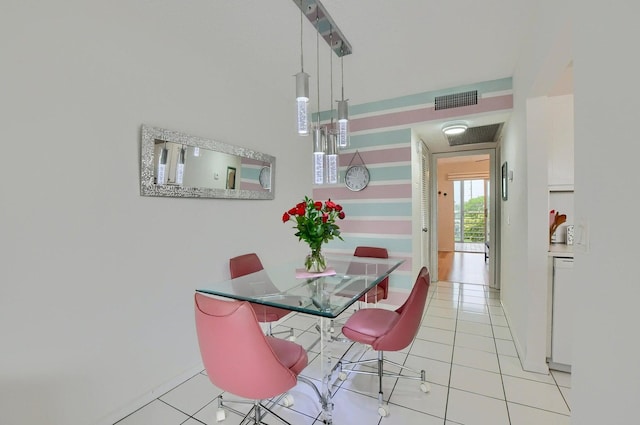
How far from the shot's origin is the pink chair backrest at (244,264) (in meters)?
2.48

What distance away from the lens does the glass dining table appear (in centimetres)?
164

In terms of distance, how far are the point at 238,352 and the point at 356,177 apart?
287 cm

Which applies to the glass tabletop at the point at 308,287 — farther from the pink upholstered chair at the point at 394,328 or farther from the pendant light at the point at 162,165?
the pendant light at the point at 162,165

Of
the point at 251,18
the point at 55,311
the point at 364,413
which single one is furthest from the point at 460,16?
the point at 55,311

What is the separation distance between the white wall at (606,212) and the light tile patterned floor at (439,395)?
2.45 feet

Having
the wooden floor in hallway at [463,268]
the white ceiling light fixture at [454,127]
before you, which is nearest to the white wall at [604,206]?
the white ceiling light fixture at [454,127]

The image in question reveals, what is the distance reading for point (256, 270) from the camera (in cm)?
272

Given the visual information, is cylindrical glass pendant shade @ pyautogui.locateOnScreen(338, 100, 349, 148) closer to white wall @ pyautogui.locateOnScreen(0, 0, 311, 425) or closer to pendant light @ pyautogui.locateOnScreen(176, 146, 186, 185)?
white wall @ pyautogui.locateOnScreen(0, 0, 311, 425)

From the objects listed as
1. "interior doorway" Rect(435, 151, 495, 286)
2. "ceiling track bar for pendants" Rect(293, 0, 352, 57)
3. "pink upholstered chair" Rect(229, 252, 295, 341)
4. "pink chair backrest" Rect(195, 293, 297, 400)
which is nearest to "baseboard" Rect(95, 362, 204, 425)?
"pink upholstered chair" Rect(229, 252, 295, 341)

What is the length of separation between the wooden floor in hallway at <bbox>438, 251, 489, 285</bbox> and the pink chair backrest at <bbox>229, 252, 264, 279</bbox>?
380 cm

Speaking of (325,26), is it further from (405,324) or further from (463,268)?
(463,268)

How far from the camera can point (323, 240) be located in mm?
2152

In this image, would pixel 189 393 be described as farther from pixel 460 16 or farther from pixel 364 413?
pixel 460 16

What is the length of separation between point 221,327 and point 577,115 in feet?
5.93
